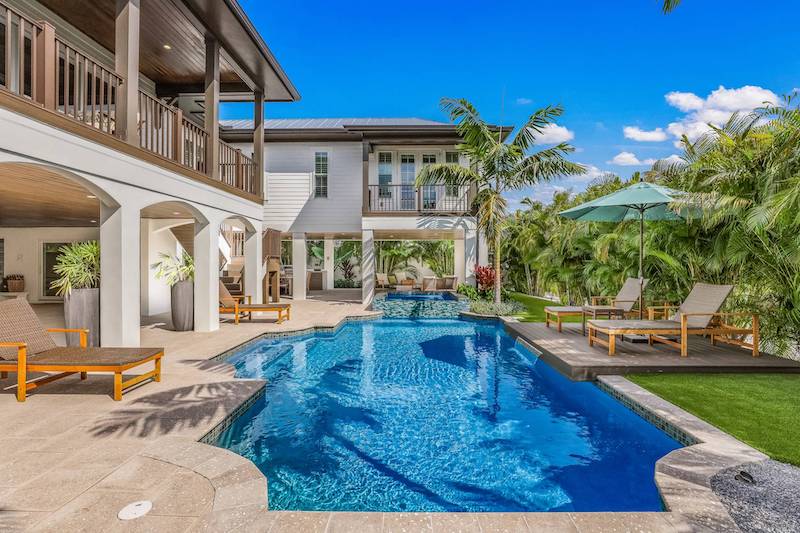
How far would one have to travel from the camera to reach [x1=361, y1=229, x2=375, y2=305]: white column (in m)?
15.5

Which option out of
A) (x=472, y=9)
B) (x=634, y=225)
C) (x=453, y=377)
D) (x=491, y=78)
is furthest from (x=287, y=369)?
(x=491, y=78)

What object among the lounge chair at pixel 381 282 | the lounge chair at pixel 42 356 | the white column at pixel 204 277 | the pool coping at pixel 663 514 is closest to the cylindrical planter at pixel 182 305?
the white column at pixel 204 277

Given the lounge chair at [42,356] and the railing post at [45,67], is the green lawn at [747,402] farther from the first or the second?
the railing post at [45,67]

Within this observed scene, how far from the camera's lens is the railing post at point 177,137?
8328 millimetres

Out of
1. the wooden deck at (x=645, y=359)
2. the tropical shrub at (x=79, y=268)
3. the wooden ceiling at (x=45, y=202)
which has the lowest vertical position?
the wooden deck at (x=645, y=359)

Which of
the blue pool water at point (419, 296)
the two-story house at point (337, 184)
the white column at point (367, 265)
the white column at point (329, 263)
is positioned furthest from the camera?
the white column at point (329, 263)

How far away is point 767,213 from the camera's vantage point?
226 inches

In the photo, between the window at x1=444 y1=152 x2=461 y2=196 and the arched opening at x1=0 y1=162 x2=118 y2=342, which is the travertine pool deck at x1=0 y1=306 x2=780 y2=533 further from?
the window at x1=444 y1=152 x2=461 y2=196

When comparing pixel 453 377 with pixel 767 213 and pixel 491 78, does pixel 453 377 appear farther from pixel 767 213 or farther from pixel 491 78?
pixel 491 78

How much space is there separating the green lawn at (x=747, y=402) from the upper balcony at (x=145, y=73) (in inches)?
328

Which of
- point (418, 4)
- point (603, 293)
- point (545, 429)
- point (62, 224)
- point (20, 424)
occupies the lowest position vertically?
point (545, 429)

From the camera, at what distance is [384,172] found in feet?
56.2

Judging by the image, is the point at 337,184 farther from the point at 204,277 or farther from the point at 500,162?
the point at 204,277

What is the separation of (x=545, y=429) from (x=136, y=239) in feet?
22.1
